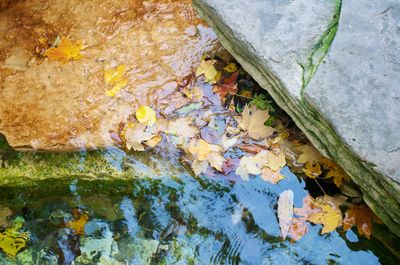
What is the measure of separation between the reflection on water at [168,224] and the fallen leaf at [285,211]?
4cm

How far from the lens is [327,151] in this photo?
2986 millimetres

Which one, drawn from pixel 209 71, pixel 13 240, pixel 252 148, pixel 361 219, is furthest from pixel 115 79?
pixel 361 219

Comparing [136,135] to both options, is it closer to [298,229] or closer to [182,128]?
[182,128]

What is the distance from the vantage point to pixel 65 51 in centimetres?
401

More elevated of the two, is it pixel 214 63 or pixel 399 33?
pixel 399 33

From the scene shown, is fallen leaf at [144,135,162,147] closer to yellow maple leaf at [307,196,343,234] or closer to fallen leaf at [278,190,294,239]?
fallen leaf at [278,190,294,239]

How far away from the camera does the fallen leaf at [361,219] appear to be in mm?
3123

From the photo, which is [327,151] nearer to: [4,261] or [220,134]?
[220,134]

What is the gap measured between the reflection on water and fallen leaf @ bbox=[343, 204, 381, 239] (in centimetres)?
6

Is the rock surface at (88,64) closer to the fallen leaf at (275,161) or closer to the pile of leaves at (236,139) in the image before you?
the pile of leaves at (236,139)


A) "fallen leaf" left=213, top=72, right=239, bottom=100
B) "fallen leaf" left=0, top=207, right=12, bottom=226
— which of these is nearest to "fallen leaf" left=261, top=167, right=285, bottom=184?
"fallen leaf" left=213, top=72, right=239, bottom=100

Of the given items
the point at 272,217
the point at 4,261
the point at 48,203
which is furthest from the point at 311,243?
the point at 4,261

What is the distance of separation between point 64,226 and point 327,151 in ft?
6.48

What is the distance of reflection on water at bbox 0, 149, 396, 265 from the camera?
3152 mm
